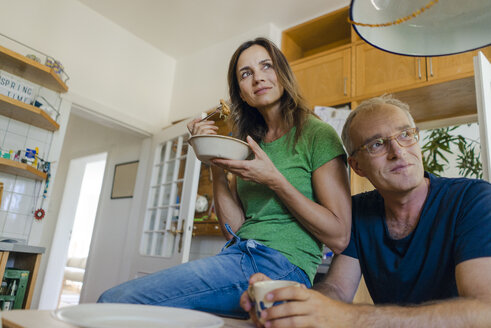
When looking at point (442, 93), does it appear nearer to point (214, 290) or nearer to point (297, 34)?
point (297, 34)

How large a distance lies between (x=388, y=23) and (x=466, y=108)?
238cm

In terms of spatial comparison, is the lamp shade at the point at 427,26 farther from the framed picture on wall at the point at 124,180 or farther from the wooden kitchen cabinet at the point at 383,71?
the framed picture on wall at the point at 124,180

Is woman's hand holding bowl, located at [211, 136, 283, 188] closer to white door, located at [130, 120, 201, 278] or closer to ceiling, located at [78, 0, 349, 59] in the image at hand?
white door, located at [130, 120, 201, 278]

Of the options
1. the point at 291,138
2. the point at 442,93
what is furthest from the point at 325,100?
the point at 291,138

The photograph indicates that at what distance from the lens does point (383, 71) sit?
2.73 metres

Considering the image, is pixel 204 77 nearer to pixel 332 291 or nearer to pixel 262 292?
pixel 332 291

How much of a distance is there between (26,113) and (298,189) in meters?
2.65

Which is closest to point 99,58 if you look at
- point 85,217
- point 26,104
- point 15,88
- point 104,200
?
point 15,88

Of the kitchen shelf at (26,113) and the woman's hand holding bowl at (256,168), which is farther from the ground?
the kitchen shelf at (26,113)

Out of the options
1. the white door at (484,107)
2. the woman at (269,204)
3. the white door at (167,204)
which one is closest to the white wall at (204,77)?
the white door at (167,204)

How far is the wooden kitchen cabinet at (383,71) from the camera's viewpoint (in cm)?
258

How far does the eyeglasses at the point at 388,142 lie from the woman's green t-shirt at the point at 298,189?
8 cm

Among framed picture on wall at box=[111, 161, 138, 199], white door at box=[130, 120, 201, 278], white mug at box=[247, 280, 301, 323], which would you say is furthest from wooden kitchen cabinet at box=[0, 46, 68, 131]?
white mug at box=[247, 280, 301, 323]

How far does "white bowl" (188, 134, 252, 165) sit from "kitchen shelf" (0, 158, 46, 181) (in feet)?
7.45
